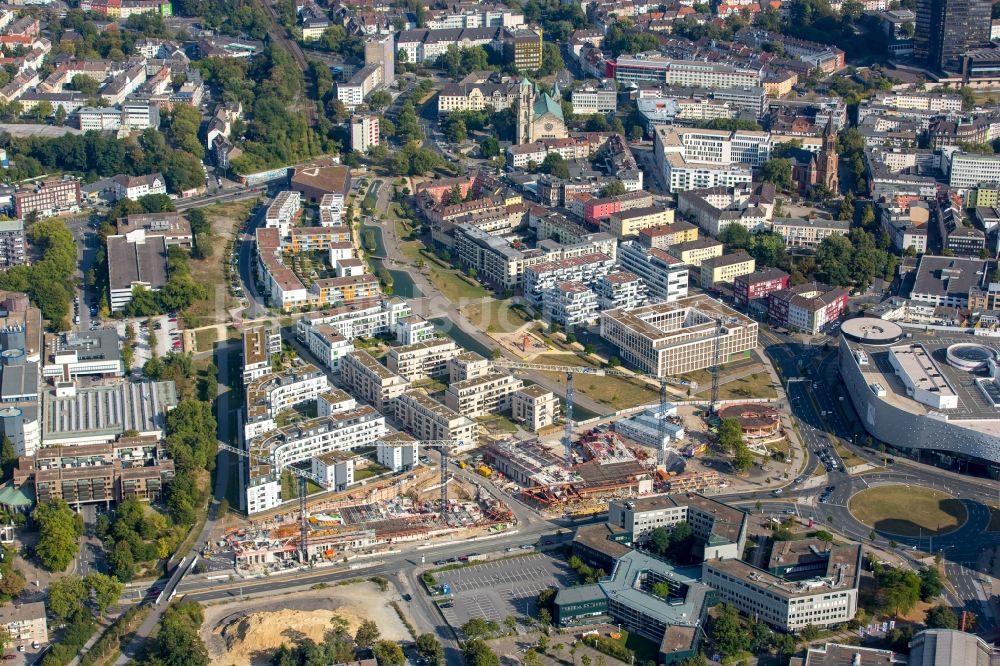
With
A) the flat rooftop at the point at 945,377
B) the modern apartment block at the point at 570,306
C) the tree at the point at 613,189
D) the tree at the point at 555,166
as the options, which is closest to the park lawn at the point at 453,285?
the modern apartment block at the point at 570,306

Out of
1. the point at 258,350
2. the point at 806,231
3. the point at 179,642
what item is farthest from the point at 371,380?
the point at 806,231

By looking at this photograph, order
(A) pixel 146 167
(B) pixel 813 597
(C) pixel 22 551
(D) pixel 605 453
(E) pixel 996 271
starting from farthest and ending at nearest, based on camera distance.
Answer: (A) pixel 146 167, (E) pixel 996 271, (D) pixel 605 453, (C) pixel 22 551, (B) pixel 813 597

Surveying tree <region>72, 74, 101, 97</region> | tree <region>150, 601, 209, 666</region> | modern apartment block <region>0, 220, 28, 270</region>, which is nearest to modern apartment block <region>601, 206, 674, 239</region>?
modern apartment block <region>0, 220, 28, 270</region>

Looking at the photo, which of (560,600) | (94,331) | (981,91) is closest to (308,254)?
(94,331)

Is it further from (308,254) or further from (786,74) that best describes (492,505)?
(786,74)

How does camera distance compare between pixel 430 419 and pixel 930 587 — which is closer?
pixel 930 587

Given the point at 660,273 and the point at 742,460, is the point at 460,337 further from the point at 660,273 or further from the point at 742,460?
the point at 742,460
